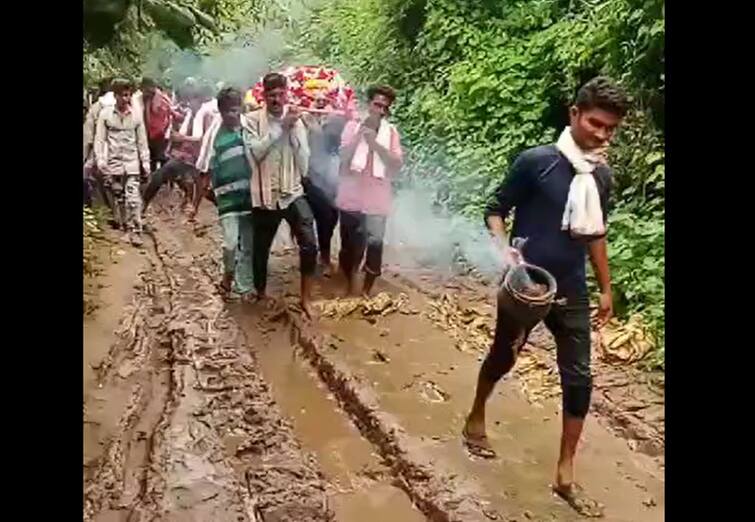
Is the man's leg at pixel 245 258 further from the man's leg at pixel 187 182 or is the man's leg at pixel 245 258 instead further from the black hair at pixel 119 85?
the black hair at pixel 119 85

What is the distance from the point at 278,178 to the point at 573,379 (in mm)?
977

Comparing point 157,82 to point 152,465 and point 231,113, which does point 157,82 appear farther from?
point 152,465

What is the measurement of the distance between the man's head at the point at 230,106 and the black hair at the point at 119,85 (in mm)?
186

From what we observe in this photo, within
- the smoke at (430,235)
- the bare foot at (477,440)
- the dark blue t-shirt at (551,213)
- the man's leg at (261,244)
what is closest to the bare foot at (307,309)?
the man's leg at (261,244)

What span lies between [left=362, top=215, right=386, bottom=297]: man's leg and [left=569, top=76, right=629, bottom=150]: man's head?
2.15 feet

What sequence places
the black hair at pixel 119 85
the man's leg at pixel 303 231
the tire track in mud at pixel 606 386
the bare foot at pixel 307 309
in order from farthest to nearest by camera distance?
the man's leg at pixel 303 231
the bare foot at pixel 307 309
the black hair at pixel 119 85
the tire track in mud at pixel 606 386

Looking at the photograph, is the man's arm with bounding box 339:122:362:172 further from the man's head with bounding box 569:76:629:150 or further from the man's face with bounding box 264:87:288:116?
the man's head with bounding box 569:76:629:150

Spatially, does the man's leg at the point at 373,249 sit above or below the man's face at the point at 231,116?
below

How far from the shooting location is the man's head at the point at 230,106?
206 cm

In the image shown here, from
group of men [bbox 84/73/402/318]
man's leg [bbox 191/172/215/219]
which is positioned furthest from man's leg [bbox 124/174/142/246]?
man's leg [bbox 191/172/215/219]

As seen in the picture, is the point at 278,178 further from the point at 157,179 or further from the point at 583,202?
the point at 583,202

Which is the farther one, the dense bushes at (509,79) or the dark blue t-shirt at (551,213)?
the dense bushes at (509,79)
